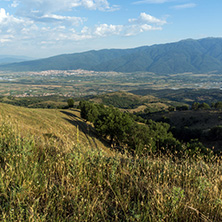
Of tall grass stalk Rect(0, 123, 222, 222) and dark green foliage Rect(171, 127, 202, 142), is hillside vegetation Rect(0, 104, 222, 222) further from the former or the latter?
dark green foliage Rect(171, 127, 202, 142)

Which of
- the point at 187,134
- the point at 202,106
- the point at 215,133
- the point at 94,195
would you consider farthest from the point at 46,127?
the point at 202,106

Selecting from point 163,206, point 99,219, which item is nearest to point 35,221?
point 99,219

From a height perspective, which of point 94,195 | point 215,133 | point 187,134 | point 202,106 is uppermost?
point 94,195

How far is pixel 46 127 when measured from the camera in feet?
103

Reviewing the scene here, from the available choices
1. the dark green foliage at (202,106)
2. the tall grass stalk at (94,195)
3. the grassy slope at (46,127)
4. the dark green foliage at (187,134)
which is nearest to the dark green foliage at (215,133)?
the dark green foliage at (187,134)

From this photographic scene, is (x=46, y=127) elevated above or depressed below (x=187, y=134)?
above

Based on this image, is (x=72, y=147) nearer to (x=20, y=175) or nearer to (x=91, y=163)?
(x=91, y=163)

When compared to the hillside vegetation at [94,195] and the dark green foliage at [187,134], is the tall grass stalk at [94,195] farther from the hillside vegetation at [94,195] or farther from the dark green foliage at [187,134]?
the dark green foliage at [187,134]

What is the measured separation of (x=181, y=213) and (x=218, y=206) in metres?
0.83

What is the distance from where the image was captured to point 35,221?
305 cm

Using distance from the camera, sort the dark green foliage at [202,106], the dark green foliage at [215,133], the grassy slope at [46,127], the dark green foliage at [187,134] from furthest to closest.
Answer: the dark green foliage at [202,106] → the dark green foliage at [187,134] → the dark green foliage at [215,133] → the grassy slope at [46,127]

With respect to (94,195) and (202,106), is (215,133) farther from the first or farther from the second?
(202,106)

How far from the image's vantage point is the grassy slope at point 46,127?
734 cm

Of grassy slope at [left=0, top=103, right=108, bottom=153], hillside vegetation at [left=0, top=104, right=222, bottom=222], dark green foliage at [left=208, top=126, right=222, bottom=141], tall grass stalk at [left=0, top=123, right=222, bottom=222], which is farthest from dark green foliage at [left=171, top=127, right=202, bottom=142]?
hillside vegetation at [left=0, top=104, right=222, bottom=222]
